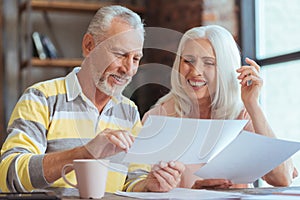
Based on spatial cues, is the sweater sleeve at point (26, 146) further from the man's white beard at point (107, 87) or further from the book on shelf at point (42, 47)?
the book on shelf at point (42, 47)

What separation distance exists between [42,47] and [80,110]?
2401 mm

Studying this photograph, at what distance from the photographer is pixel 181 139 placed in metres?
1.31

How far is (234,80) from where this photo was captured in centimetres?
165

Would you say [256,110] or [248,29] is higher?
[248,29]

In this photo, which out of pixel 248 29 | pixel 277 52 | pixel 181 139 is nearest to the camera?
pixel 181 139

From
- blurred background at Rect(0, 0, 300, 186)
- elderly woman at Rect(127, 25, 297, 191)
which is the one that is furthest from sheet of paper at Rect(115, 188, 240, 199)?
blurred background at Rect(0, 0, 300, 186)

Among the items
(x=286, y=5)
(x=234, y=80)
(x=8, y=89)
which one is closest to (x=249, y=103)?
(x=234, y=80)

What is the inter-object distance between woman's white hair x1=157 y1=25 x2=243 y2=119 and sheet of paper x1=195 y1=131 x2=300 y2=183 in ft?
0.83

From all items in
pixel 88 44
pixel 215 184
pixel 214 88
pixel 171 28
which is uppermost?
pixel 171 28

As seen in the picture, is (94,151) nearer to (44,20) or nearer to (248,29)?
(248,29)

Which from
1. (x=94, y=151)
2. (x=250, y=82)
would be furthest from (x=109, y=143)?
(x=250, y=82)

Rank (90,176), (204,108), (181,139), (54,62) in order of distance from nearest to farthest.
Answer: (90,176) → (181,139) → (204,108) → (54,62)

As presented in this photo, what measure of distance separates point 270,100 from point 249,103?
1.77 m

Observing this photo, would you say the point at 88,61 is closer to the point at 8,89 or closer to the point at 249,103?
the point at 249,103
